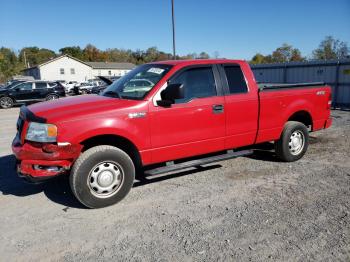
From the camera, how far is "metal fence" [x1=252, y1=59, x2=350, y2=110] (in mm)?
14984

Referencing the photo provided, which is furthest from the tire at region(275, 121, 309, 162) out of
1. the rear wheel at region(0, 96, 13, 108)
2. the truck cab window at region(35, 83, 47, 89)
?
the rear wheel at region(0, 96, 13, 108)

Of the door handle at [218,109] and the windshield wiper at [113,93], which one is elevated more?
the windshield wiper at [113,93]

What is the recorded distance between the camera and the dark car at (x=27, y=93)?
66.9 feet

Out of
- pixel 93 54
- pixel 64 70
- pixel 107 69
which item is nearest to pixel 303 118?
pixel 64 70

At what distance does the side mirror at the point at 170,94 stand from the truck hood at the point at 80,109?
1.17 ft

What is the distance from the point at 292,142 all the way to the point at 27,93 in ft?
62.8

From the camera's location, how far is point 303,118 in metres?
6.44

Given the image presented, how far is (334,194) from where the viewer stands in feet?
14.9

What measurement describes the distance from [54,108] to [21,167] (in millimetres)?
884

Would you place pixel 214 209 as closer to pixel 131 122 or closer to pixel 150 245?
pixel 150 245

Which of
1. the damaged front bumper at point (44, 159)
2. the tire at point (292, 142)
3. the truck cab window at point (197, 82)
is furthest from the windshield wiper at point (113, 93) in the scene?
the tire at point (292, 142)

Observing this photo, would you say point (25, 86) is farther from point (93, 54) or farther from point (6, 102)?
point (93, 54)

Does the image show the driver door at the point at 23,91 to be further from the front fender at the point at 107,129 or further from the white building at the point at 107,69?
the white building at the point at 107,69

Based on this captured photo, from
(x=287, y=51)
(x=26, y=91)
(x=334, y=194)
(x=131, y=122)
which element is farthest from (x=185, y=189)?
(x=287, y=51)
